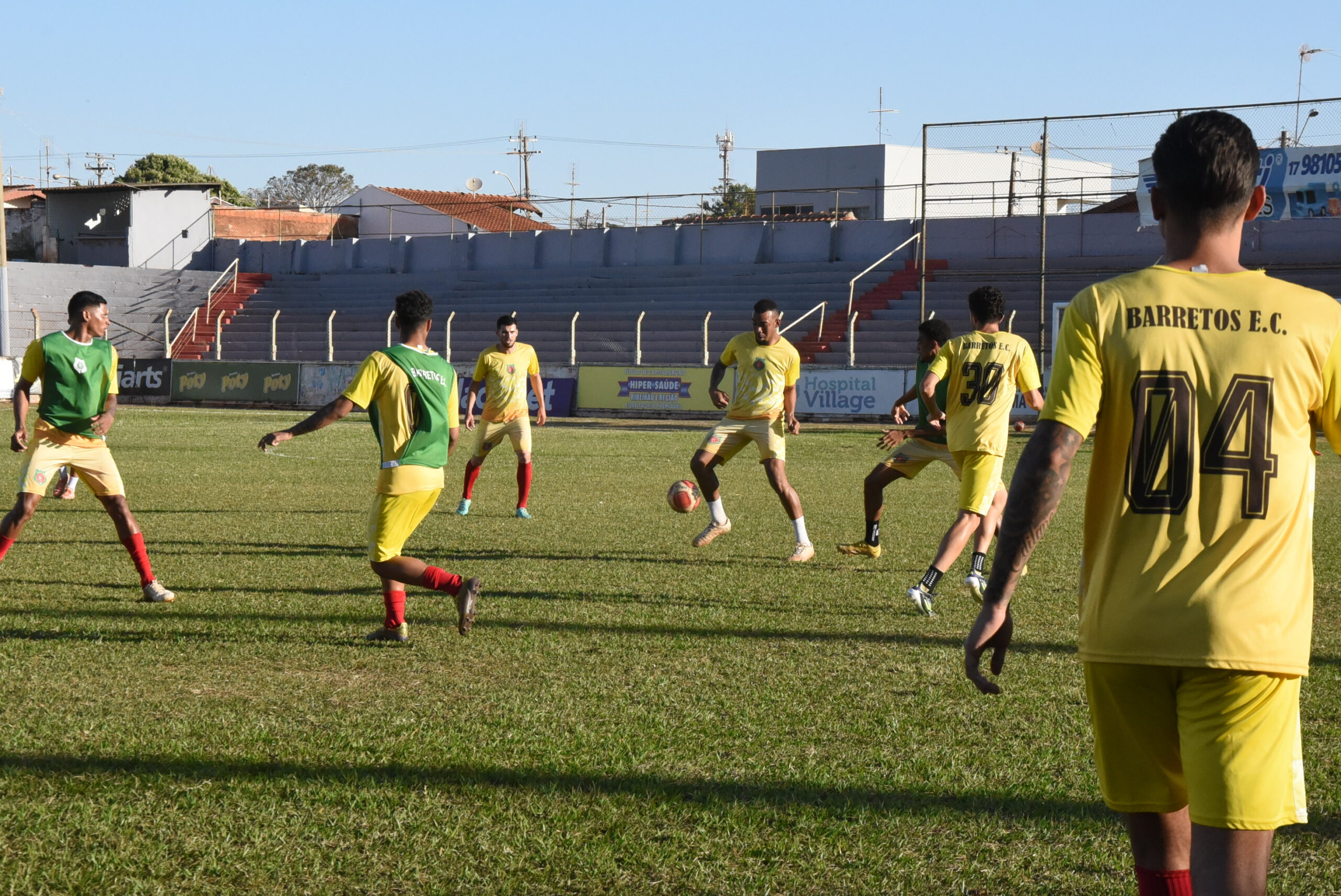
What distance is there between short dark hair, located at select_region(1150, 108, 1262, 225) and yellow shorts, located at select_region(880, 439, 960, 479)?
679 cm

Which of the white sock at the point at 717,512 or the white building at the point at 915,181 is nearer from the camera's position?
the white sock at the point at 717,512

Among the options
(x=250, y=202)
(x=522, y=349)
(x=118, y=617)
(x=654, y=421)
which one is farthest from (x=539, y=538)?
(x=250, y=202)

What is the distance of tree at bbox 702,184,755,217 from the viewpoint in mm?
45344

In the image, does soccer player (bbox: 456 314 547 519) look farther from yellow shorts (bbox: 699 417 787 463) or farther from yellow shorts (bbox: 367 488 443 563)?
yellow shorts (bbox: 367 488 443 563)

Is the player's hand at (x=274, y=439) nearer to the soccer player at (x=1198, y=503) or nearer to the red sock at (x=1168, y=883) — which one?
the soccer player at (x=1198, y=503)

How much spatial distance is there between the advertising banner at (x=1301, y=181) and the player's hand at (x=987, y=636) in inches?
931

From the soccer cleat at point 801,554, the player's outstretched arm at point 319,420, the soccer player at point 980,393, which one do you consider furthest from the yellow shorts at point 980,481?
the player's outstretched arm at point 319,420

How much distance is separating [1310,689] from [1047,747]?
1847 millimetres

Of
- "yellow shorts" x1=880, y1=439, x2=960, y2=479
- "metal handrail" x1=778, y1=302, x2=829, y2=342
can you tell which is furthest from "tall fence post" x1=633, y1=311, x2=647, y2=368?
"yellow shorts" x1=880, y1=439, x2=960, y2=479

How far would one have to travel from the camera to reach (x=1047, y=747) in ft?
17.1

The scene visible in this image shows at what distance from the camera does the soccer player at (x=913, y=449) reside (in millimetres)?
9367

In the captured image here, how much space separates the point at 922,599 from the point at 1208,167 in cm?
568

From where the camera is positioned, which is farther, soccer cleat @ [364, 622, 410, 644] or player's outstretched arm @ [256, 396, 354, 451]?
soccer cleat @ [364, 622, 410, 644]

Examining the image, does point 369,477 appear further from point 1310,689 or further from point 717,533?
point 1310,689
